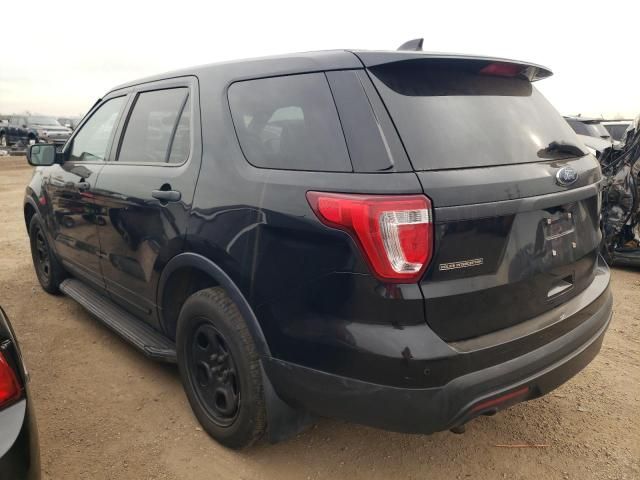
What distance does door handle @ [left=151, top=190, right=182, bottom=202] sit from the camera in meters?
2.58

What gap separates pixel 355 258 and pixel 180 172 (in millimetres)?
1285

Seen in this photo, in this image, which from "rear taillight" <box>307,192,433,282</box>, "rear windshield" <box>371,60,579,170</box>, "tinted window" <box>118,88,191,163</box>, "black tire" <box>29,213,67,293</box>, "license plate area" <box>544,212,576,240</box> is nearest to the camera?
"rear taillight" <box>307,192,433,282</box>

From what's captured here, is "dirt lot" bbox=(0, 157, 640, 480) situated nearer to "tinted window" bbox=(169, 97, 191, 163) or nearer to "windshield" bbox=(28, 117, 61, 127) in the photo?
"tinted window" bbox=(169, 97, 191, 163)

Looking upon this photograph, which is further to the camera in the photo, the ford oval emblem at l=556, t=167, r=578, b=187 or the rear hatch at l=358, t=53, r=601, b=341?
the ford oval emblem at l=556, t=167, r=578, b=187

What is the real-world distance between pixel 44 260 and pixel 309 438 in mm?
3458

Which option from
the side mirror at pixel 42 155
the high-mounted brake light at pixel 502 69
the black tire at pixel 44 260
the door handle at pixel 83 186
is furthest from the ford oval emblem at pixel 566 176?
the black tire at pixel 44 260

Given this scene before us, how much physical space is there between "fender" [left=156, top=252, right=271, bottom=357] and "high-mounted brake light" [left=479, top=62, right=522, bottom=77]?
4.83 ft

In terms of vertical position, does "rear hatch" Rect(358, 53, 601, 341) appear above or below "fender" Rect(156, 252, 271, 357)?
above

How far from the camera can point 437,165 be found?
184cm

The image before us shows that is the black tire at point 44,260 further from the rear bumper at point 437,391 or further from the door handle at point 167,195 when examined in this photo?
the rear bumper at point 437,391

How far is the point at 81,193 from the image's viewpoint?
11.9 feet

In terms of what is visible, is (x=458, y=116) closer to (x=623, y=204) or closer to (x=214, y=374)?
(x=214, y=374)

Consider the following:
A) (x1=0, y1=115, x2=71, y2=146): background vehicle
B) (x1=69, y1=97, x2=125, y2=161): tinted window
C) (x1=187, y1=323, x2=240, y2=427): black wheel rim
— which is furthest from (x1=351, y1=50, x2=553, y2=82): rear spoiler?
(x1=0, y1=115, x2=71, y2=146): background vehicle

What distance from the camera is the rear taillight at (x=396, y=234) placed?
1.74 meters
